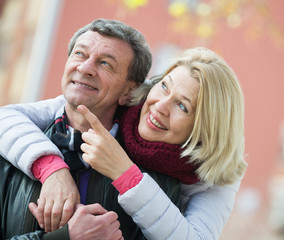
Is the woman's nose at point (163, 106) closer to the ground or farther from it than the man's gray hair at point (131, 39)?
closer to the ground

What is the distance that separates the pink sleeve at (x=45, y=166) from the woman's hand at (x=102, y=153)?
5.0 inches

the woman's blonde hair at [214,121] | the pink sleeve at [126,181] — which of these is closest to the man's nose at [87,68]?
the woman's blonde hair at [214,121]

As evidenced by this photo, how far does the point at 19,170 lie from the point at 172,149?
0.76 metres

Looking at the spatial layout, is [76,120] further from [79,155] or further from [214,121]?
[214,121]

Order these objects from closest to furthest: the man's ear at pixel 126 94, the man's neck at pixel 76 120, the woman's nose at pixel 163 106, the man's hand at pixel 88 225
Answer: the man's hand at pixel 88 225 < the woman's nose at pixel 163 106 < the man's neck at pixel 76 120 < the man's ear at pixel 126 94

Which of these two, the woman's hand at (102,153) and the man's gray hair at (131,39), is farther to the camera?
the man's gray hair at (131,39)

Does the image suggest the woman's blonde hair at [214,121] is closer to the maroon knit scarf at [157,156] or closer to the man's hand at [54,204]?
the maroon knit scarf at [157,156]

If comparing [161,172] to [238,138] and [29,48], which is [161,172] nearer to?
[238,138]

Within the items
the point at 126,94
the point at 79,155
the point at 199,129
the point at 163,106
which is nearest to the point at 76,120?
the point at 79,155

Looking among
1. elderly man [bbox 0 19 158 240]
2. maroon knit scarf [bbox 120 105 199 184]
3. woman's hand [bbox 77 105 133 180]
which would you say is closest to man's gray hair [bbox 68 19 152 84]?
elderly man [bbox 0 19 158 240]

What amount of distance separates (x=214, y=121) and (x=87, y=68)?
0.72 metres

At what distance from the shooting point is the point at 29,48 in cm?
562

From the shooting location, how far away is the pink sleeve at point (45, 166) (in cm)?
163

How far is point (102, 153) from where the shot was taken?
167cm
